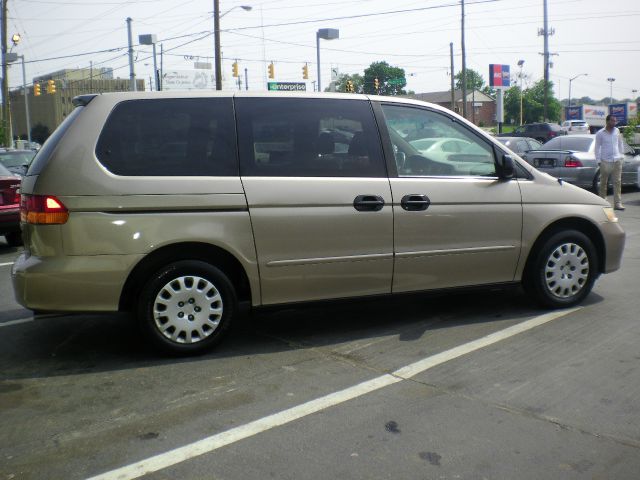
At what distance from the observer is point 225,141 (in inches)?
189

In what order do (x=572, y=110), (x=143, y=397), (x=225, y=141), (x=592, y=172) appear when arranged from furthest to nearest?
1. (x=572, y=110)
2. (x=592, y=172)
3. (x=225, y=141)
4. (x=143, y=397)

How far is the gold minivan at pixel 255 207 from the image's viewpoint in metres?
4.51

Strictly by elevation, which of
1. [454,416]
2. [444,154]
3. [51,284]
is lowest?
[454,416]

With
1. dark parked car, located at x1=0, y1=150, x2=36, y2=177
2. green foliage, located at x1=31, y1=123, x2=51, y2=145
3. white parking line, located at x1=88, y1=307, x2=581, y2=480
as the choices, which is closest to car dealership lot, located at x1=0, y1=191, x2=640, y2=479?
white parking line, located at x1=88, y1=307, x2=581, y2=480

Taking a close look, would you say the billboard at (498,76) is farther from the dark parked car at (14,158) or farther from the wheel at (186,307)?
the wheel at (186,307)

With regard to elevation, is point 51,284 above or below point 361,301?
above

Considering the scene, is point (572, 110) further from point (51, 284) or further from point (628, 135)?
point (51, 284)

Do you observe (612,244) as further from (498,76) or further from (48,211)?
(498,76)

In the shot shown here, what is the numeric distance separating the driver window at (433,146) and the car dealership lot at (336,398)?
48.6 inches

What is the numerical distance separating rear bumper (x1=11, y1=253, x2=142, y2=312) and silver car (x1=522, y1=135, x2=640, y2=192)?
12.7 metres

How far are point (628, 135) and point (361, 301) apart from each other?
23.8 m

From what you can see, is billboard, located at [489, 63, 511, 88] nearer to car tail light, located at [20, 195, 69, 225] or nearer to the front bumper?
the front bumper

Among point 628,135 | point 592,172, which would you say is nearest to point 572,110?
point 628,135

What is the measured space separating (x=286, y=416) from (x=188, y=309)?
1.32m
